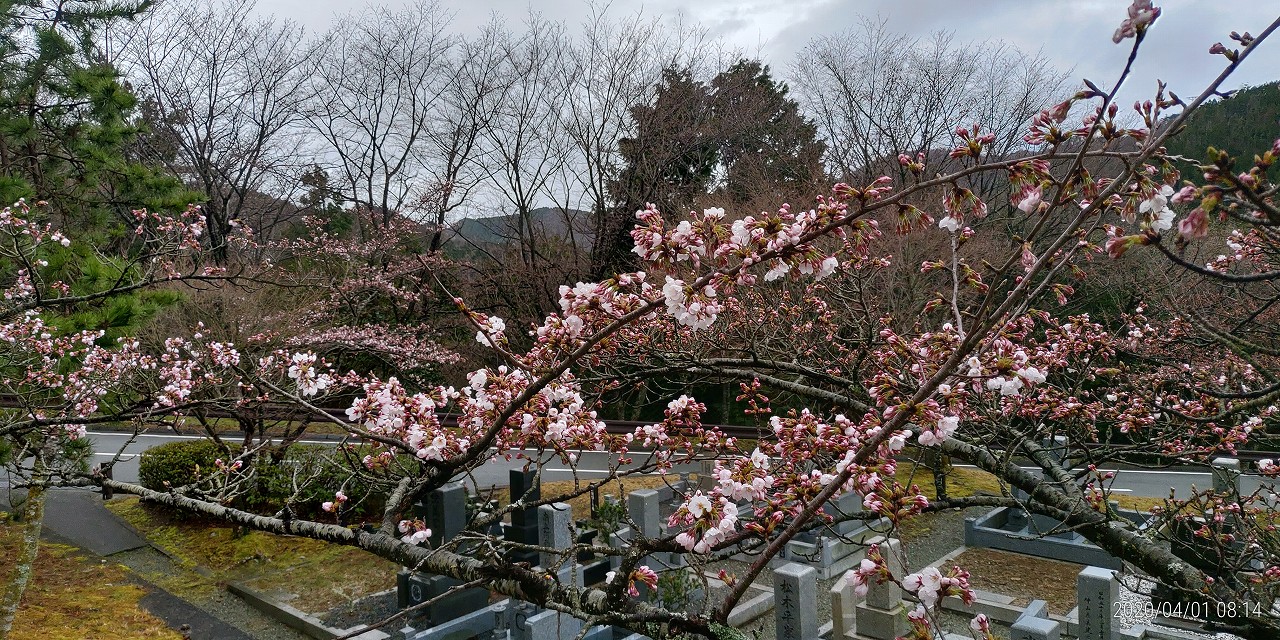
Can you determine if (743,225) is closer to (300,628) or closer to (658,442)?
(658,442)

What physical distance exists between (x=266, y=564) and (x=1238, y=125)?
23416 mm

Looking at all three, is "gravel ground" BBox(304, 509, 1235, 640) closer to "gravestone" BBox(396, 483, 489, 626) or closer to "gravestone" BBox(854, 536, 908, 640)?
"gravestone" BBox(396, 483, 489, 626)

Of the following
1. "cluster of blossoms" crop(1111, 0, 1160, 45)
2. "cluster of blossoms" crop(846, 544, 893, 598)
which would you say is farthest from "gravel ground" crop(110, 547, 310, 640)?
"cluster of blossoms" crop(1111, 0, 1160, 45)

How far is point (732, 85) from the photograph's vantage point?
17.0 m

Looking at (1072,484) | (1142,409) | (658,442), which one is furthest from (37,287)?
(1142,409)

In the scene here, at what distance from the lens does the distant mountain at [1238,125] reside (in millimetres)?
15703

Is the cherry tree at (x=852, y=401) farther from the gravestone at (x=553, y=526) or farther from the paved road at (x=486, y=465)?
the paved road at (x=486, y=465)

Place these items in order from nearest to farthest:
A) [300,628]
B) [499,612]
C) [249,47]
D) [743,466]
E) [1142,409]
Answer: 1. [743,466]
2. [1142,409]
3. [499,612]
4. [300,628]
5. [249,47]

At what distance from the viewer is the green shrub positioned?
31.9ft

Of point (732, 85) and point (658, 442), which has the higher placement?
point (732, 85)

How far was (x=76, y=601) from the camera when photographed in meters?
6.93

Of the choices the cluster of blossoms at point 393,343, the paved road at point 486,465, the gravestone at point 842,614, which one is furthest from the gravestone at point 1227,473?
the cluster of blossoms at point 393,343

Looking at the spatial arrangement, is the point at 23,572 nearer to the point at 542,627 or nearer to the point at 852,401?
the point at 542,627

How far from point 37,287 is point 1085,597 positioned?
280 inches
